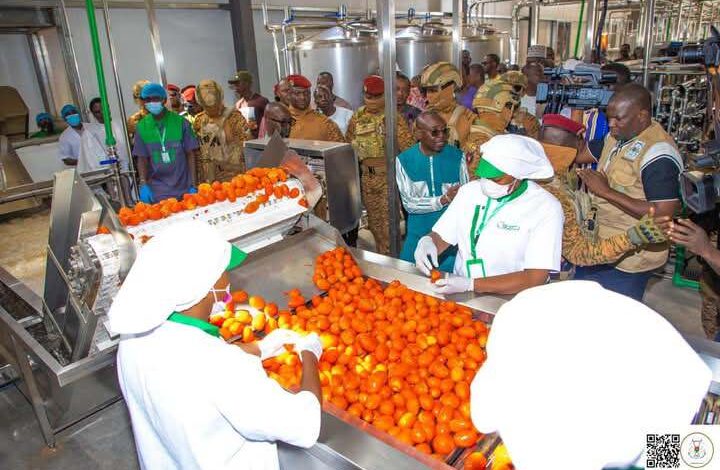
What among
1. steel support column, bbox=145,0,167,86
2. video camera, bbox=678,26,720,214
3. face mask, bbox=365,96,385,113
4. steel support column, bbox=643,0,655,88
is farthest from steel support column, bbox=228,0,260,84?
video camera, bbox=678,26,720,214

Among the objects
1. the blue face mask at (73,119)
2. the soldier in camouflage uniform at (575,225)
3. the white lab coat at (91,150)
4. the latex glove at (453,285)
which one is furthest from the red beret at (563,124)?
the blue face mask at (73,119)

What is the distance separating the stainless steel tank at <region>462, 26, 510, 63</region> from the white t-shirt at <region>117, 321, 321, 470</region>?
1082cm

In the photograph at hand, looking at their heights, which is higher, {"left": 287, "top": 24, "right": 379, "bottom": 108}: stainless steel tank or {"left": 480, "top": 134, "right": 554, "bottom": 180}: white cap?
{"left": 287, "top": 24, "right": 379, "bottom": 108}: stainless steel tank

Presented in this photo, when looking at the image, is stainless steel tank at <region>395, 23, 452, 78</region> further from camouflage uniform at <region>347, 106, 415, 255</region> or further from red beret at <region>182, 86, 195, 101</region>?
camouflage uniform at <region>347, 106, 415, 255</region>

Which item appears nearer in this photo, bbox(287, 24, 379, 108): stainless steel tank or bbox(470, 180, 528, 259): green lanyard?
bbox(470, 180, 528, 259): green lanyard

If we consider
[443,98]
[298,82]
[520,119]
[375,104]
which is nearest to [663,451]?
[520,119]

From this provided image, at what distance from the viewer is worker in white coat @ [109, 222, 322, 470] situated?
1464 millimetres

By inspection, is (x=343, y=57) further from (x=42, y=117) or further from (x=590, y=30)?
(x=42, y=117)

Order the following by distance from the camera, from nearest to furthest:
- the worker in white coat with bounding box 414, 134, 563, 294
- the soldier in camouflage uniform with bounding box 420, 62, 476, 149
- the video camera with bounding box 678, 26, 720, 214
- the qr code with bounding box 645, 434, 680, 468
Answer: the qr code with bounding box 645, 434, 680, 468 < the video camera with bounding box 678, 26, 720, 214 < the worker in white coat with bounding box 414, 134, 563, 294 < the soldier in camouflage uniform with bounding box 420, 62, 476, 149

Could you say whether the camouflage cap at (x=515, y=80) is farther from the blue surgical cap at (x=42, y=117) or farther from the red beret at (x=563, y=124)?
the blue surgical cap at (x=42, y=117)

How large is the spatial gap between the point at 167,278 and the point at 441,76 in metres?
3.90

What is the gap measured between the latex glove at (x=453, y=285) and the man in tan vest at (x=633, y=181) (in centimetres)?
121

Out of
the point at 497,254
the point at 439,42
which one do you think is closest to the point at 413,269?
the point at 497,254

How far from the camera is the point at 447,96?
476 centimetres
